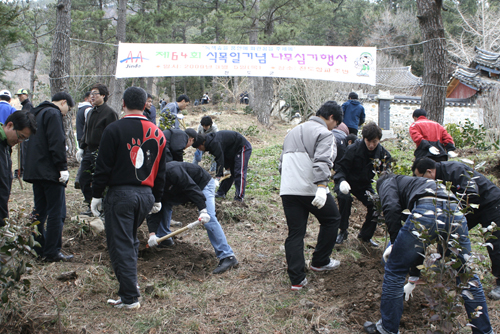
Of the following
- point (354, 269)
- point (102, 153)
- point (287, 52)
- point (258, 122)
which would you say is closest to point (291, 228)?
point (354, 269)

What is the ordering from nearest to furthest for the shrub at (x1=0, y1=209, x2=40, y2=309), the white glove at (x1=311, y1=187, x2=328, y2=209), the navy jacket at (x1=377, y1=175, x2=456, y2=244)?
1. the shrub at (x1=0, y1=209, x2=40, y2=309)
2. the navy jacket at (x1=377, y1=175, x2=456, y2=244)
3. the white glove at (x1=311, y1=187, x2=328, y2=209)

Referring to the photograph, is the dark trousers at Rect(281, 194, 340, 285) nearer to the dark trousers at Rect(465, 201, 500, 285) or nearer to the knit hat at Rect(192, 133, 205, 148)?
the dark trousers at Rect(465, 201, 500, 285)

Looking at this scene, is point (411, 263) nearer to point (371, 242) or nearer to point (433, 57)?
point (371, 242)

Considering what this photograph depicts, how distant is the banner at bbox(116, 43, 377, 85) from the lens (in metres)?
9.56

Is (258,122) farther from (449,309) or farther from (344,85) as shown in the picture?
(449,309)

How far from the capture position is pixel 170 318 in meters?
3.15

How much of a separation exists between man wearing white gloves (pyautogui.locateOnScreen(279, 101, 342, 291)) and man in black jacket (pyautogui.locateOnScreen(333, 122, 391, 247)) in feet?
2.39

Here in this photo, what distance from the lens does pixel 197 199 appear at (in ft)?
13.3

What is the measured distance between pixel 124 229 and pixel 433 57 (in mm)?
6288

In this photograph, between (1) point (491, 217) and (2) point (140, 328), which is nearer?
(2) point (140, 328)

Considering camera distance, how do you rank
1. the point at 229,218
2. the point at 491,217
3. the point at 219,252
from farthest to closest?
the point at 229,218
the point at 219,252
the point at 491,217

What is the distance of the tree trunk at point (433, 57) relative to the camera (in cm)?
691

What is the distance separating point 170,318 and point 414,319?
76.3 inches

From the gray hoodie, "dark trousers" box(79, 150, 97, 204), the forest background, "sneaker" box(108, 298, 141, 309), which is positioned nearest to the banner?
the forest background
